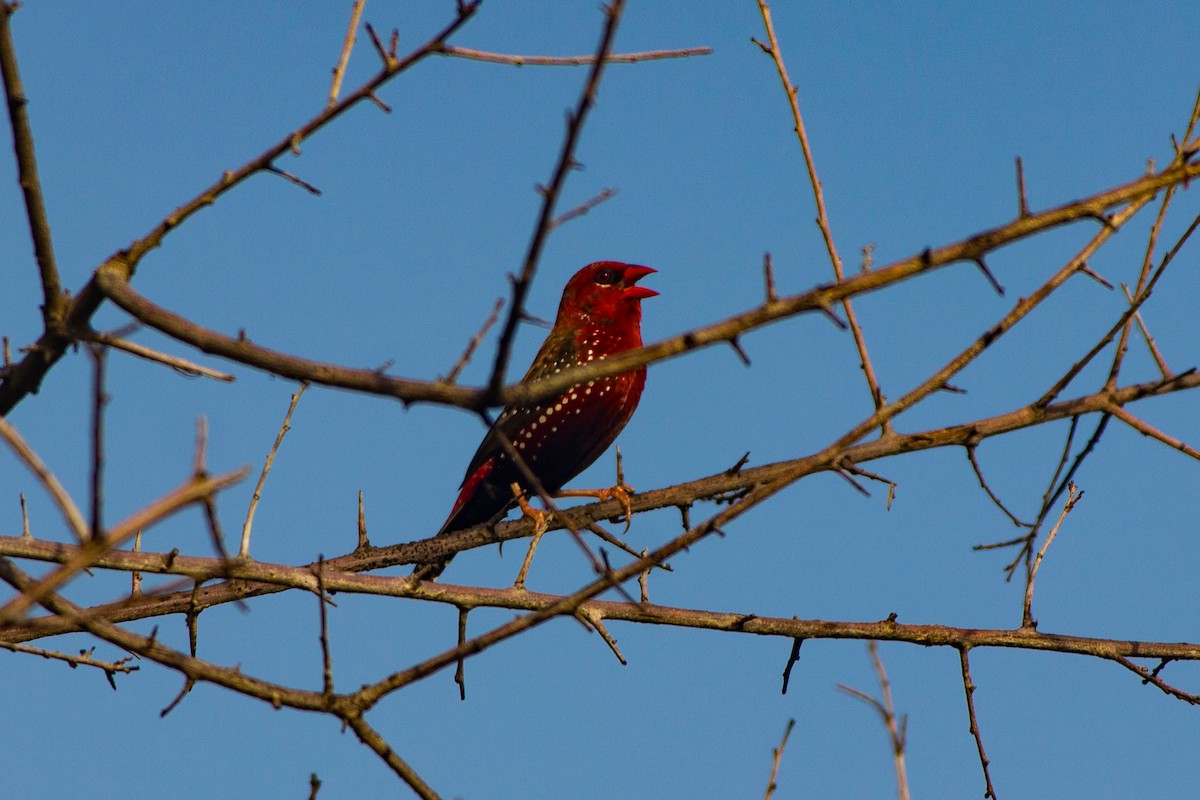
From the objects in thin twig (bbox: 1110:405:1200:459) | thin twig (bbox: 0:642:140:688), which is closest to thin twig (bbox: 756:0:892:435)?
thin twig (bbox: 1110:405:1200:459)

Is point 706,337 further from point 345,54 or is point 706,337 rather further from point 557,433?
point 557,433

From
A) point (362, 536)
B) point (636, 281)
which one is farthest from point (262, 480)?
point (636, 281)

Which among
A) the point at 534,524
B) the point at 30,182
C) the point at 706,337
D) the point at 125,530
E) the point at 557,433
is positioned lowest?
the point at 125,530

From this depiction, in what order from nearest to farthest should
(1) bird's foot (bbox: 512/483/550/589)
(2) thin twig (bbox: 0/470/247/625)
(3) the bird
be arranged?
(2) thin twig (bbox: 0/470/247/625) → (1) bird's foot (bbox: 512/483/550/589) → (3) the bird

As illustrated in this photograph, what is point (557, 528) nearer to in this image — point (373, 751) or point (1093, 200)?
point (373, 751)

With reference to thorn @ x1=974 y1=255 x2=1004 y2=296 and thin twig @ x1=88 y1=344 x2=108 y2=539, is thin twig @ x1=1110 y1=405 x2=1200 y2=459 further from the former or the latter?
thin twig @ x1=88 y1=344 x2=108 y2=539

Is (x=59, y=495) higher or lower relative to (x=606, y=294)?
lower

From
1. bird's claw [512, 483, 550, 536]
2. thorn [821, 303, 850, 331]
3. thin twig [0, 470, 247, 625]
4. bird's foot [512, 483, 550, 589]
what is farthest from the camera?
bird's claw [512, 483, 550, 536]

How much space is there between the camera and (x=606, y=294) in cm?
714

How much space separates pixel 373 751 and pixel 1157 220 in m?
2.63

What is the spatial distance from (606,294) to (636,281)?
8.7 inches

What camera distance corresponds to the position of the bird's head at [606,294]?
7.09 meters

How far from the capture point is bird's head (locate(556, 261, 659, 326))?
279 inches

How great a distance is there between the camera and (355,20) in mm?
3328
